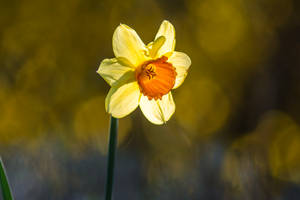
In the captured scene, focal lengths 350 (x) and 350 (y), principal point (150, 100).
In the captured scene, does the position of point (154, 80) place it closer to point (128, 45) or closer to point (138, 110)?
point (128, 45)

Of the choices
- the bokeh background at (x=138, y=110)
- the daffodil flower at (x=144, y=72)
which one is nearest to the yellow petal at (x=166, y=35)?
the daffodil flower at (x=144, y=72)

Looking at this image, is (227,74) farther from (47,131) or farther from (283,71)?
(47,131)

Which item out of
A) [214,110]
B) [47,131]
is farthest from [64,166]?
[214,110]

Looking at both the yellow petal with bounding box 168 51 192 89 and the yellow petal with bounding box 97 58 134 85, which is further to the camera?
the yellow petal with bounding box 168 51 192 89

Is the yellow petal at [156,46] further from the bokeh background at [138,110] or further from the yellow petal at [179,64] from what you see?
the bokeh background at [138,110]

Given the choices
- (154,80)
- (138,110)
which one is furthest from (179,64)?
(138,110)

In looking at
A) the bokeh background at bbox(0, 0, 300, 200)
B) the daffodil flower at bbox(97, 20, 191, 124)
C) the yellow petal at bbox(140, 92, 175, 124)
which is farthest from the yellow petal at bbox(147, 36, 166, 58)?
the bokeh background at bbox(0, 0, 300, 200)

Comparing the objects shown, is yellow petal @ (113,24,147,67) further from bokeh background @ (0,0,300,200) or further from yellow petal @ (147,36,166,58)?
bokeh background @ (0,0,300,200)
